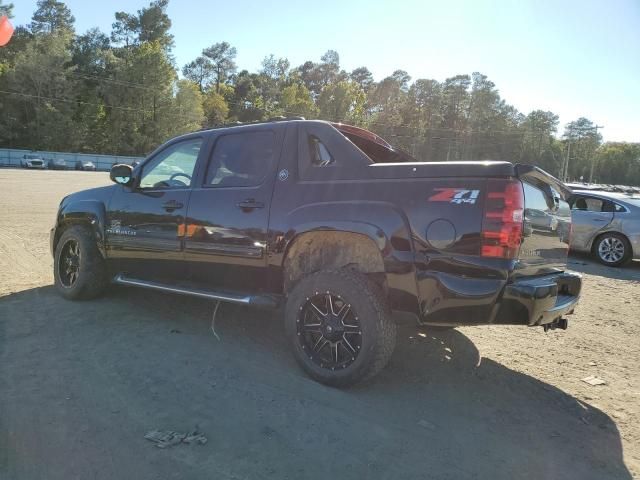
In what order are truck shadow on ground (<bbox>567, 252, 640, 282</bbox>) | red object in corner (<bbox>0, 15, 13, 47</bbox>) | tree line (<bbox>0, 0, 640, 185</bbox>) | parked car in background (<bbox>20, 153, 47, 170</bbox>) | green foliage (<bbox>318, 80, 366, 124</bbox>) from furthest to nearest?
green foliage (<bbox>318, 80, 366, 124</bbox>) → tree line (<bbox>0, 0, 640, 185</bbox>) → parked car in background (<bbox>20, 153, 47, 170</bbox>) → truck shadow on ground (<bbox>567, 252, 640, 282</bbox>) → red object in corner (<bbox>0, 15, 13, 47</bbox>)

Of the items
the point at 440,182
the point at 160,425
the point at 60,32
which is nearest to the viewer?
the point at 160,425

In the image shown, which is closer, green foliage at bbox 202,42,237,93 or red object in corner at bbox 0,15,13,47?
red object in corner at bbox 0,15,13,47

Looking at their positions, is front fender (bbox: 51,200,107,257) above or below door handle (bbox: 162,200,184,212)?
below

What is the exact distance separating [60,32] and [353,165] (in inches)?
3280

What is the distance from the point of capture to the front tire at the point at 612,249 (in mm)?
9492

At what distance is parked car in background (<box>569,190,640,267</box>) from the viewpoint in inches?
371

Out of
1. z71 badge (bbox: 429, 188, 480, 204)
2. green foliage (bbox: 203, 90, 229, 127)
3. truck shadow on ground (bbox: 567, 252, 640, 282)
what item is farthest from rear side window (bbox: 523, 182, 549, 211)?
green foliage (bbox: 203, 90, 229, 127)

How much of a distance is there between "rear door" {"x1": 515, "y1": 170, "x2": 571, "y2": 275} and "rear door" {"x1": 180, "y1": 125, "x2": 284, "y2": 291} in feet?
6.31

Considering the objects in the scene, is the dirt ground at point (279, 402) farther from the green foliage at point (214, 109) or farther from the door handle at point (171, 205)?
the green foliage at point (214, 109)

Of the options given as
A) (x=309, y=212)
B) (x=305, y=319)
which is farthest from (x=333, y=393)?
(x=309, y=212)

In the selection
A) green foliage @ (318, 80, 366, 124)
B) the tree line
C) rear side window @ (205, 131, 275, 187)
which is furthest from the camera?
green foliage @ (318, 80, 366, 124)

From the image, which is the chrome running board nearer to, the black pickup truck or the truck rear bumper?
the black pickup truck

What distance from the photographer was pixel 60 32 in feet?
235

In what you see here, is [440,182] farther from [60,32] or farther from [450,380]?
[60,32]
